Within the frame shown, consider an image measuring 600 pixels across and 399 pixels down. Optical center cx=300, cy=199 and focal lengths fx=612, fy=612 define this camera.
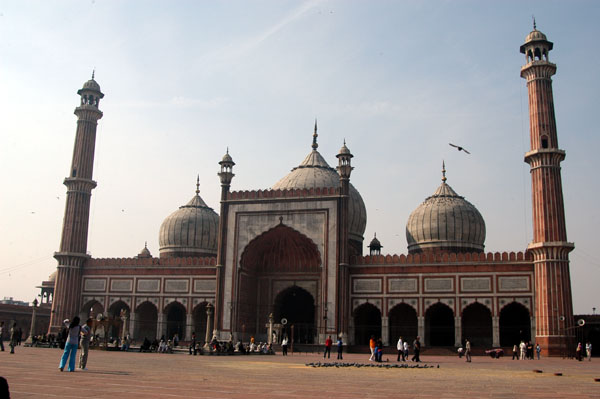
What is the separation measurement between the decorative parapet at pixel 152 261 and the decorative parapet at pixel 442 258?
8531 millimetres

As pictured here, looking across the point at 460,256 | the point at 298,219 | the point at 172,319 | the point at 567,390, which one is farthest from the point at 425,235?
the point at 567,390

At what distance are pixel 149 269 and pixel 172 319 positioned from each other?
406 centimetres

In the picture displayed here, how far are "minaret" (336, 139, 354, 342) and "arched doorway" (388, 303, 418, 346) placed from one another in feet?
9.98

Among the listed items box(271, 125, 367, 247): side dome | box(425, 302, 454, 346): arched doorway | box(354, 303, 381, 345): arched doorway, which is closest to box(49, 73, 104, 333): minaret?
box(271, 125, 367, 247): side dome

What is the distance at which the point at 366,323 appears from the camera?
33.1 metres

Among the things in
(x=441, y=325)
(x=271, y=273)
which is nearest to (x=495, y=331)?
(x=441, y=325)

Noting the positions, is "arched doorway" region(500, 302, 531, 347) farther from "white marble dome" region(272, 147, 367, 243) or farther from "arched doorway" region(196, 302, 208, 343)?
"arched doorway" region(196, 302, 208, 343)

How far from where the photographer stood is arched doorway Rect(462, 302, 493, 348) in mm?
30531

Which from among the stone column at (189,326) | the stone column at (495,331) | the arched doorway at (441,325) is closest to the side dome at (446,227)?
the arched doorway at (441,325)

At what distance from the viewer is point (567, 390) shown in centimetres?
869

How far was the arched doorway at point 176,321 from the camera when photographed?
36.1 metres

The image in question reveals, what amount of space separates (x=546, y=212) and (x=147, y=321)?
22651mm

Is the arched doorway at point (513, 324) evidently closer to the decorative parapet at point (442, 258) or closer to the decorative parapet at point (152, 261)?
the decorative parapet at point (442, 258)

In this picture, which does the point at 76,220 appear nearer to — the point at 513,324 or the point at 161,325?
the point at 161,325
